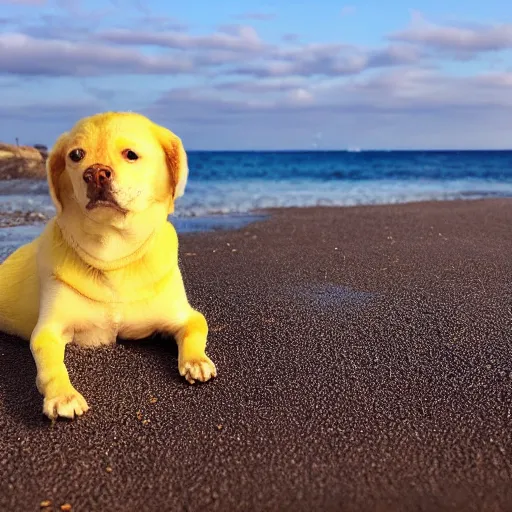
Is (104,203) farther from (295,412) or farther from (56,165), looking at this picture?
(295,412)

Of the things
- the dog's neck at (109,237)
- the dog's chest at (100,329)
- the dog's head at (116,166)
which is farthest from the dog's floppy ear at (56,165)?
the dog's chest at (100,329)

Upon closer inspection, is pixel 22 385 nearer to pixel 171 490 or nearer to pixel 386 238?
pixel 171 490

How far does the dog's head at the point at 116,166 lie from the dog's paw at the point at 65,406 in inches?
33.5

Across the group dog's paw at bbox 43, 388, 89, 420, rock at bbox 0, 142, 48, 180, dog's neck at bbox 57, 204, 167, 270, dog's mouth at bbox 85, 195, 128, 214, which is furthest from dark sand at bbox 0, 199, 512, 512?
rock at bbox 0, 142, 48, 180

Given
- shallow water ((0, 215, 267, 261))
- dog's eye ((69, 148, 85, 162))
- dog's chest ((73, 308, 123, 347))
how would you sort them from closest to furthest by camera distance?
dog's eye ((69, 148, 85, 162)) < dog's chest ((73, 308, 123, 347)) < shallow water ((0, 215, 267, 261))

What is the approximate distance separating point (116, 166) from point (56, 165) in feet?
1.37

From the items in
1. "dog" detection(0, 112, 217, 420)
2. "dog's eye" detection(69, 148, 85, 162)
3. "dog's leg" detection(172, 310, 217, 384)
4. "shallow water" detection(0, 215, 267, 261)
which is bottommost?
"shallow water" detection(0, 215, 267, 261)

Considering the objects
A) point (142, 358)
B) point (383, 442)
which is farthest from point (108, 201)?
point (383, 442)

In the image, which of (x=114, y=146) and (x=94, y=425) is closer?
(x=94, y=425)

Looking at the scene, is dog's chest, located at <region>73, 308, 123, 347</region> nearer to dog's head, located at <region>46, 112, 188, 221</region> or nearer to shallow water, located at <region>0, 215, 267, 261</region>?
dog's head, located at <region>46, 112, 188, 221</region>

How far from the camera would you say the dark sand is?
2.26m

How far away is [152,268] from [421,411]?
60.7 inches

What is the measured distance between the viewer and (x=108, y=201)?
291 centimetres

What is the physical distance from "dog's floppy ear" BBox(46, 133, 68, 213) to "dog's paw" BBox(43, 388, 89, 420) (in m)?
0.98
